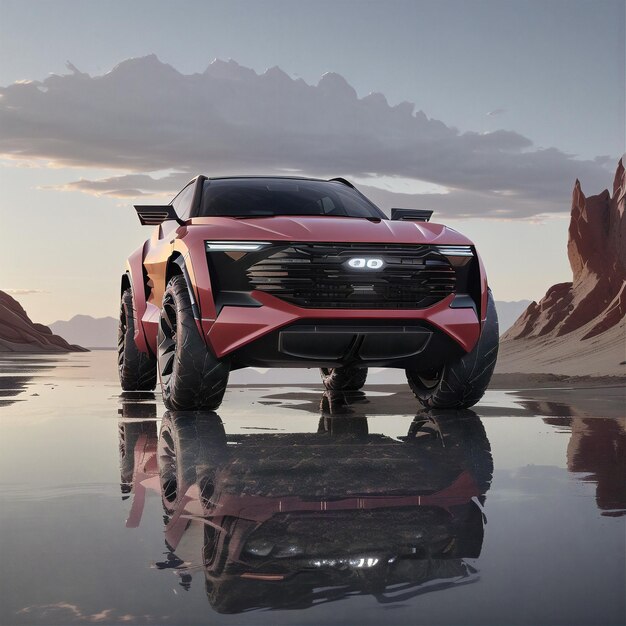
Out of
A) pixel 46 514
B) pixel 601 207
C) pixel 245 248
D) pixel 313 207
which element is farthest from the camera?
pixel 601 207

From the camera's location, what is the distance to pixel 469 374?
723 cm

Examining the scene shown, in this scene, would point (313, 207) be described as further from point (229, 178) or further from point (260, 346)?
point (260, 346)

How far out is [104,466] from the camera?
4.87 m

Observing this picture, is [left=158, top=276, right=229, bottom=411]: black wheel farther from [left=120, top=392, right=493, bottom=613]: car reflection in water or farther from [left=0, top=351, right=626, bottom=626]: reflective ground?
[left=120, top=392, right=493, bottom=613]: car reflection in water

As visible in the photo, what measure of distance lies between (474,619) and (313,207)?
5874 millimetres

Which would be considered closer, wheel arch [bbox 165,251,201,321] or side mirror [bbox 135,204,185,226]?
wheel arch [bbox 165,251,201,321]

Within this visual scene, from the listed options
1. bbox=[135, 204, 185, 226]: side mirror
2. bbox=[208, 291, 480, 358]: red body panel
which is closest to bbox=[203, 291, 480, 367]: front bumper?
bbox=[208, 291, 480, 358]: red body panel

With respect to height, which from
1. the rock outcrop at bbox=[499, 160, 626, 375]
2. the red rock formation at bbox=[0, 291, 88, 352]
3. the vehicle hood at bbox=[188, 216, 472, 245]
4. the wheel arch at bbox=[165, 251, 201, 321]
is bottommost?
the red rock formation at bbox=[0, 291, 88, 352]

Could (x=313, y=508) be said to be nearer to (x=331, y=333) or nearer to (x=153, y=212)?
(x=331, y=333)

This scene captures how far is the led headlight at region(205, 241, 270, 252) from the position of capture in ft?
21.2

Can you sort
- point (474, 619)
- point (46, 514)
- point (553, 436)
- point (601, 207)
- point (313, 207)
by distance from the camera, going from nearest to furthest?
point (474, 619)
point (46, 514)
point (553, 436)
point (313, 207)
point (601, 207)

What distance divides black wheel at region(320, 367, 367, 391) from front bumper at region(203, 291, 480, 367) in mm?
3315

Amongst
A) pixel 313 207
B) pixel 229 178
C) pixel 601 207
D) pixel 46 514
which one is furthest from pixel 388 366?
pixel 601 207

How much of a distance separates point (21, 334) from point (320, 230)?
99407mm
